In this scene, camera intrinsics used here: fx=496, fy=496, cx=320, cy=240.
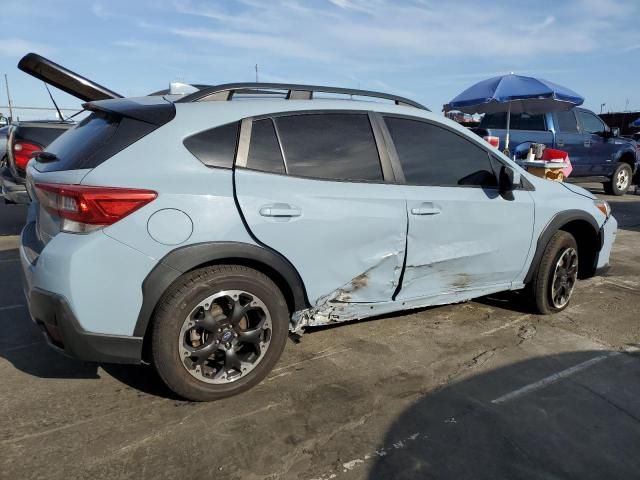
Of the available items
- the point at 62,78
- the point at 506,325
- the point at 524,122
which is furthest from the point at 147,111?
the point at 524,122

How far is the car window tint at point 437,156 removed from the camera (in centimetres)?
332

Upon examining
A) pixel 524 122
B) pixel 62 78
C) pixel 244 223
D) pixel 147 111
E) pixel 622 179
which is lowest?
pixel 244 223

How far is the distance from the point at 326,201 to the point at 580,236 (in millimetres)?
2832

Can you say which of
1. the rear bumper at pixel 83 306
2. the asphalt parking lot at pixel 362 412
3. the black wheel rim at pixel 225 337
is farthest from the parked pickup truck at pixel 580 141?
the rear bumper at pixel 83 306

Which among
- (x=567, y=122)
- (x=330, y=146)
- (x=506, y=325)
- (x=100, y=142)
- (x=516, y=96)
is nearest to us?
(x=100, y=142)

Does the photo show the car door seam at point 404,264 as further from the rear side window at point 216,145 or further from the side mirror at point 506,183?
the rear side window at point 216,145

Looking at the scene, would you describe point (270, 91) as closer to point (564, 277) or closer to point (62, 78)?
point (62, 78)

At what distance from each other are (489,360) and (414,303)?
633mm

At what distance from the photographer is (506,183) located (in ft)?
11.8

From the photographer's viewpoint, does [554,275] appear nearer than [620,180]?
Yes

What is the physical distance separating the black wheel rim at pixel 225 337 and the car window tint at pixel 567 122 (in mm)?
10122

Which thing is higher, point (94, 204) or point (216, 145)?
point (216, 145)

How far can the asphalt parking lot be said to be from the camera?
90.4 inches

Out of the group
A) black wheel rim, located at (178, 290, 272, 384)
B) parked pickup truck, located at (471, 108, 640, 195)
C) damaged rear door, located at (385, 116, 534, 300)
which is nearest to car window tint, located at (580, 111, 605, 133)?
parked pickup truck, located at (471, 108, 640, 195)
